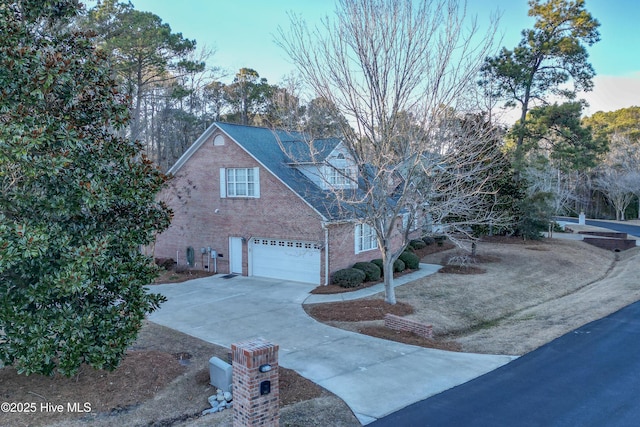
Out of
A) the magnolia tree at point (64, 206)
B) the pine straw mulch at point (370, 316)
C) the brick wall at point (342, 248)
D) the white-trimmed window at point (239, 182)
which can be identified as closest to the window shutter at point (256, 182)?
the white-trimmed window at point (239, 182)

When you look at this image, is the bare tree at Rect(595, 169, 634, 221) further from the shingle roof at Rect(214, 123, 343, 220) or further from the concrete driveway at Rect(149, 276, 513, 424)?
the concrete driveway at Rect(149, 276, 513, 424)

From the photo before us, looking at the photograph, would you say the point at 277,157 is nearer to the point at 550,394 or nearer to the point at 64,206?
the point at 64,206

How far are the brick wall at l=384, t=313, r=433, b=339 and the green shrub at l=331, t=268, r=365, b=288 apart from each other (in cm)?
524

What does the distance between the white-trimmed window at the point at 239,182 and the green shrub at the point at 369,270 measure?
5662 millimetres

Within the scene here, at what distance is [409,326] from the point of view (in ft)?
40.0

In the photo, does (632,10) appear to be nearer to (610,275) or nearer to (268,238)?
(610,275)

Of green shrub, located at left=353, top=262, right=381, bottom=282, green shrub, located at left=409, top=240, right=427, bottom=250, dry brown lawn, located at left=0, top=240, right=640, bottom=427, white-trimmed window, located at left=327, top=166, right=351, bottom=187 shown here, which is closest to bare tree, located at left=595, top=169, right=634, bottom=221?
dry brown lawn, located at left=0, top=240, right=640, bottom=427

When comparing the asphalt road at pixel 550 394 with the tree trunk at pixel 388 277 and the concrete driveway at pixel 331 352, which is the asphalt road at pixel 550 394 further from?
the tree trunk at pixel 388 277

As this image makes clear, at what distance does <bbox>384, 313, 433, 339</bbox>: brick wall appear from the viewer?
11961 mm

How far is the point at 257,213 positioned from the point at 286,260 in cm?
258

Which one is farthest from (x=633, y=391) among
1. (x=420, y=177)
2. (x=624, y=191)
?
(x=624, y=191)

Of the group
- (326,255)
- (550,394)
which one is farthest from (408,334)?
(326,255)

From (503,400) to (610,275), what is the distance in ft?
61.7

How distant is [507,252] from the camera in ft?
87.7
